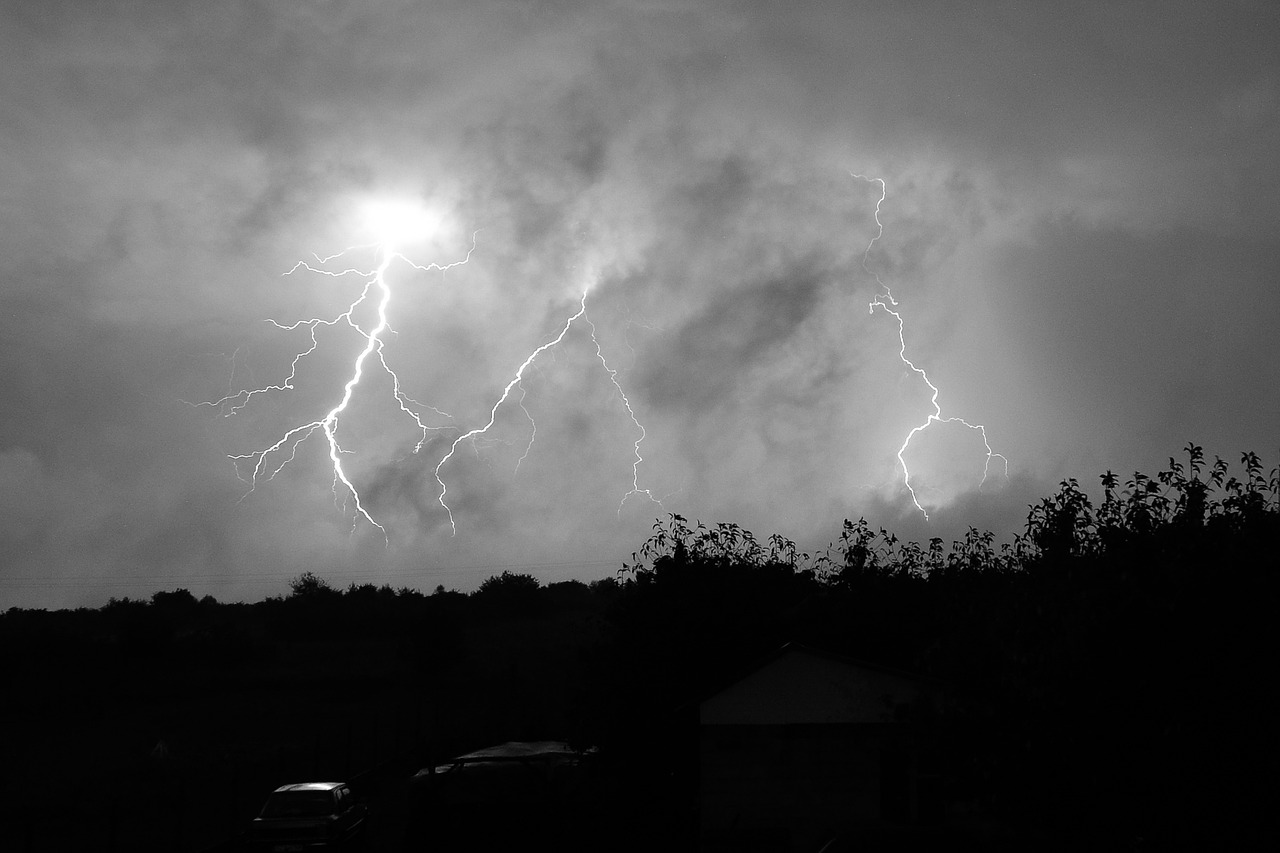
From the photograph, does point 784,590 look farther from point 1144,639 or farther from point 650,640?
point 1144,639

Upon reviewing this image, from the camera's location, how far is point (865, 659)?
22.1 meters

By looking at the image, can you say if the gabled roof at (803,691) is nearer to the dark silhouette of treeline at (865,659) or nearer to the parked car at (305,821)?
the dark silhouette of treeline at (865,659)

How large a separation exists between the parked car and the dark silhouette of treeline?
6.74ft

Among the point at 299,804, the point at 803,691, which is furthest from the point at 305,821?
the point at 803,691

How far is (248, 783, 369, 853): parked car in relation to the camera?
16938 mm

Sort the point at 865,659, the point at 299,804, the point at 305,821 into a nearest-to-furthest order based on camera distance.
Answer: the point at 305,821
the point at 299,804
the point at 865,659

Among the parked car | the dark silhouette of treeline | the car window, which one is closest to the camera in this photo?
the dark silhouette of treeline

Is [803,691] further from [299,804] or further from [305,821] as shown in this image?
[299,804]

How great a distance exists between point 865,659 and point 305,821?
1188 cm

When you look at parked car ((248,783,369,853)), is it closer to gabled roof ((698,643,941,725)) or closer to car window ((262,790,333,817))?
car window ((262,790,333,817))

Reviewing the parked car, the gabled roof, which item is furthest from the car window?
the gabled roof

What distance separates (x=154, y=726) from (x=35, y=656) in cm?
1339

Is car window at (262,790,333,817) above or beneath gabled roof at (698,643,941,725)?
beneath

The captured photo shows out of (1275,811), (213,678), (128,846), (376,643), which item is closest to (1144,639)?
(1275,811)
